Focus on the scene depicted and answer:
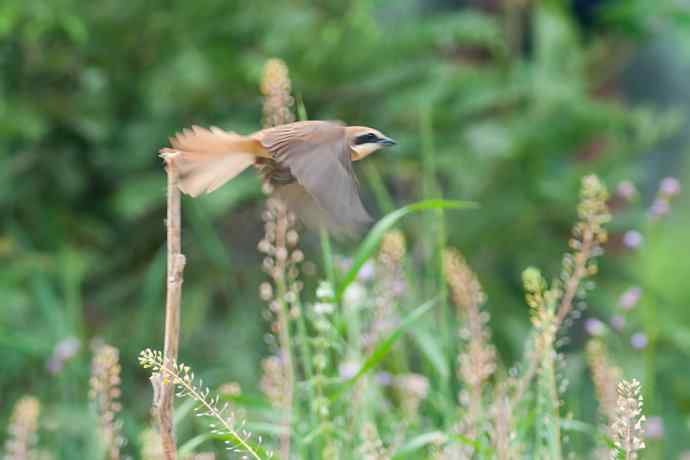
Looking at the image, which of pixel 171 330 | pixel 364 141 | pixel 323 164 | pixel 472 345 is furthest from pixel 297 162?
pixel 472 345

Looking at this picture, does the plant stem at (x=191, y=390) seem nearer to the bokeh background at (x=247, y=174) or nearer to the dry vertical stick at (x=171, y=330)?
the dry vertical stick at (x=171, y=330)

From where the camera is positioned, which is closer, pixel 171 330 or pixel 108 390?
pixel 171 330

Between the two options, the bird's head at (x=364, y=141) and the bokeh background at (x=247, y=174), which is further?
the bokeh background at (x=247, y=174)

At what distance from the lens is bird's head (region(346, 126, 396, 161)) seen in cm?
132

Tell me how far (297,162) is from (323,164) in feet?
0.09

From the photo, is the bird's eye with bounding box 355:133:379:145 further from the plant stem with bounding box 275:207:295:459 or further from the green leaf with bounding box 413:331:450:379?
the green leaf with bounding box 413:331:450:379

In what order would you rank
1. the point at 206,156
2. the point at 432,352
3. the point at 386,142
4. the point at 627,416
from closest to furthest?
the point at 627,416
the point at 206,156
the point at 386,142
the point at 432,352

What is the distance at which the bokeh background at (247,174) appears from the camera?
2.99m

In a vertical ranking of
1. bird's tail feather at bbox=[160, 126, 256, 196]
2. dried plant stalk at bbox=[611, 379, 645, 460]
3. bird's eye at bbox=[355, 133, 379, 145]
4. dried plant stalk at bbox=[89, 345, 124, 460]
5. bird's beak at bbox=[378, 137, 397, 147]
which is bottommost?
dried plant stalk at bbox=[611, 379, 645, 460]

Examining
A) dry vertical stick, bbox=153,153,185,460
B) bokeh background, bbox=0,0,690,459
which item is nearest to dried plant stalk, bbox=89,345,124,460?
dry vertical stick, bbox=153,153,185,460

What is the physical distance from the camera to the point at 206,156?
1.15 m

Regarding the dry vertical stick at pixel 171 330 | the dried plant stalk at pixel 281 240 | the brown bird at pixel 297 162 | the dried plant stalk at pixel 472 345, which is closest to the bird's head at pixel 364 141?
the brown bird at pixel 297 162

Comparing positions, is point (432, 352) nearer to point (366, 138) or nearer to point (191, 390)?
point (366, 138)

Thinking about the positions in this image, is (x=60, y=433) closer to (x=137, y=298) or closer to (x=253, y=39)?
(x=137, y=298)
